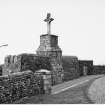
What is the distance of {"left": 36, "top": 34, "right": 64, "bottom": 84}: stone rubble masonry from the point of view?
17.2 m

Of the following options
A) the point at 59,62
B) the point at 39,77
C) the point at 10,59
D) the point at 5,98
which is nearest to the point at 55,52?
the point at 59,62

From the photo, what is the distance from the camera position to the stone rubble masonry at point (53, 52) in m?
17.2

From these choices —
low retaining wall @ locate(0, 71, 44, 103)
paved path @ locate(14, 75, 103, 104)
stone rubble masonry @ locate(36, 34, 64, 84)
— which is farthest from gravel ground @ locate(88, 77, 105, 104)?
stone rubble masonry @ locate(36, 34, 64, 84)

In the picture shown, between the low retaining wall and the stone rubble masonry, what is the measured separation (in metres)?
6.34

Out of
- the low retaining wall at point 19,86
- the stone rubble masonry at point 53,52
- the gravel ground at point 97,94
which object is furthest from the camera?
the stone rubble masonry at point 53,52

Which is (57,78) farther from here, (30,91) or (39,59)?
(30,91)

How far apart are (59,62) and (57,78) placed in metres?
1.63

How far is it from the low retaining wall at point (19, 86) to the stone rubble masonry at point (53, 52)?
634 cm

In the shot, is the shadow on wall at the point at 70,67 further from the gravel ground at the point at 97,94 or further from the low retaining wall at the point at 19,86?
the low retaining wall at the point at 19,86

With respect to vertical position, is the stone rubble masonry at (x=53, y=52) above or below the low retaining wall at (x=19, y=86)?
above

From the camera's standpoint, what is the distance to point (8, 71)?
16047 millimetres

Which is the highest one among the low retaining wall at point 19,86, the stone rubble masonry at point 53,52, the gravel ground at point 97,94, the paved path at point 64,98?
the stone rubble masonry at point 53,52

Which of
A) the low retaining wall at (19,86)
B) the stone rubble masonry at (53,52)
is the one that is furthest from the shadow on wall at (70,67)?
the low retaining wall at (19,86)

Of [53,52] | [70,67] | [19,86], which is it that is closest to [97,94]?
[19,86]
